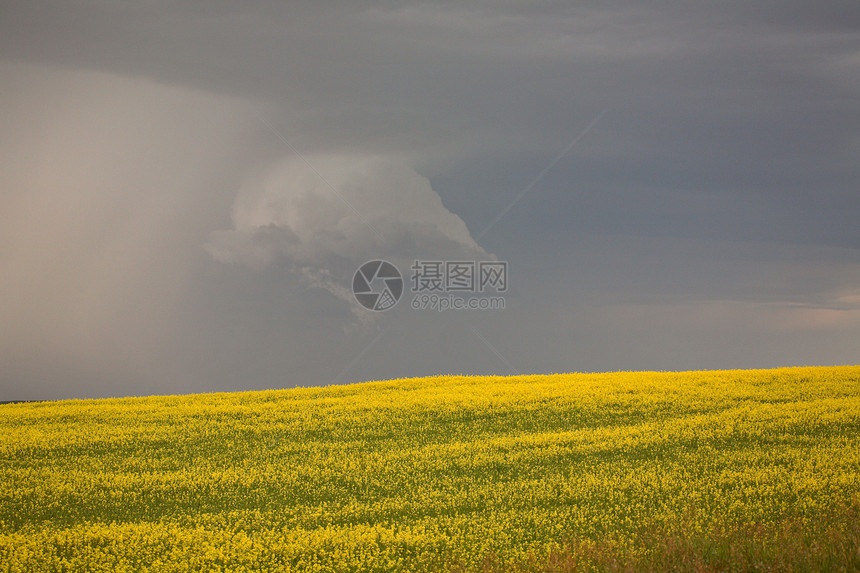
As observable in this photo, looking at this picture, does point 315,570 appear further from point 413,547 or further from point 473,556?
point 473,556

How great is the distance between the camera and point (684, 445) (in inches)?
647

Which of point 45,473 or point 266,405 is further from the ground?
point 266,405

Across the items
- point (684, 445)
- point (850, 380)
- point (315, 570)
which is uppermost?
point (850, 380)

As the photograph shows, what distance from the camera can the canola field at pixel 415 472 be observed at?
1061 centimetres

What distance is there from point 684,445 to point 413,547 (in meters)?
8.98

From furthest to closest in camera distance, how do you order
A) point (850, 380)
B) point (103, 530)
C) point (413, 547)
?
1. point (850, 380)
2. point (103, 530)
3. point (413, 547)

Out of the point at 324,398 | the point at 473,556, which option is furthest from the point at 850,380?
the point at 473,556

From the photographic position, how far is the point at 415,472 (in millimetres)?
14828

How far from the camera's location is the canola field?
10.6 meters

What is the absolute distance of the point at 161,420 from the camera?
73.4 ft

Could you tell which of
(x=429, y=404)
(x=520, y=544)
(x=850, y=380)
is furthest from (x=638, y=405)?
(x=520, y=544)

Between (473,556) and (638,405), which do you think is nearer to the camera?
(473,556)

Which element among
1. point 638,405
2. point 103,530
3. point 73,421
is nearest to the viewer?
point 103,530

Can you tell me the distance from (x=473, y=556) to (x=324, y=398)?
15.6m
